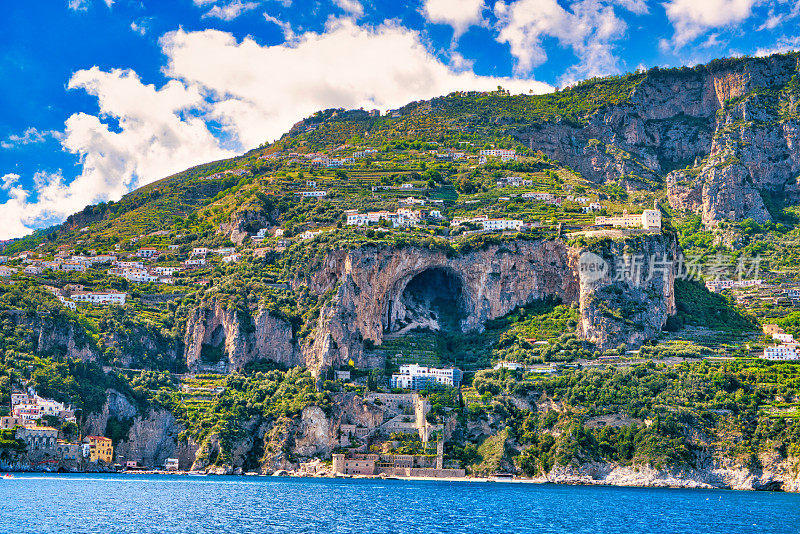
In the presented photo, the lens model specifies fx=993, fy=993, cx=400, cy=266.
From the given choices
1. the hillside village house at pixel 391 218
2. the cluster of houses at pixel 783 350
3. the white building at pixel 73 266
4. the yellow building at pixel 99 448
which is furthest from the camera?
the white building at pixel 73 266

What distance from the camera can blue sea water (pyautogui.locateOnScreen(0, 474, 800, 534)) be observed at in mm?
57125

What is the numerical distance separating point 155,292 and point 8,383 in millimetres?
32069

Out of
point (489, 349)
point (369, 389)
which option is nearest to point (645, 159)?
point (489, 349)

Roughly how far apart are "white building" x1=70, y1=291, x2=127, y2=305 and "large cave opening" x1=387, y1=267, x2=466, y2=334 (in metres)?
32.2

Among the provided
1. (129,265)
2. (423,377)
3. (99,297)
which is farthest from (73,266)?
(423,377)

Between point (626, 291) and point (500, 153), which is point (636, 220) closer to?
point (626, 291)

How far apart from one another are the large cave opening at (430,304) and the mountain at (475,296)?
12.2 inches

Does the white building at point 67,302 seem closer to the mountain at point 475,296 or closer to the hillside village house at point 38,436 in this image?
the mountain at point 475,296

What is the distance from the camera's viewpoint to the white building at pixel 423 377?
4075 inches

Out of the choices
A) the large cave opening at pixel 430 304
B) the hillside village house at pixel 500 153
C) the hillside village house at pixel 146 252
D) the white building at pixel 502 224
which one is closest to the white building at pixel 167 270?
the hillside village house at pixel 146 252

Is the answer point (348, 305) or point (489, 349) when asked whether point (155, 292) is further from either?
point (489, 349)

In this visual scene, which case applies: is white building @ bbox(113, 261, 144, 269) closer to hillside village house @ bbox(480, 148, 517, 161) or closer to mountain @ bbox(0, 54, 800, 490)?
mountain @ bbox(0, 54, 800, 490)

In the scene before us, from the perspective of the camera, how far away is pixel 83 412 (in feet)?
307

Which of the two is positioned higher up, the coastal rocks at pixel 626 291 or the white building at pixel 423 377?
the coastal rocks at pixel 626 291
